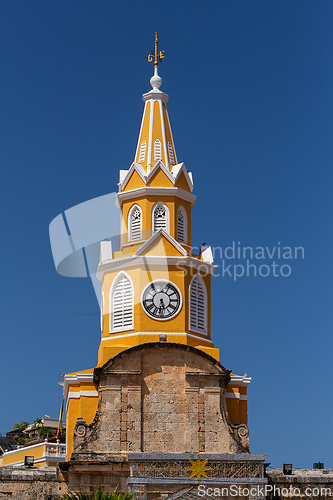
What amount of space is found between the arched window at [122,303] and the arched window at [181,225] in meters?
4.42

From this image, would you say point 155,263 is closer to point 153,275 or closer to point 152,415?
point 153,275

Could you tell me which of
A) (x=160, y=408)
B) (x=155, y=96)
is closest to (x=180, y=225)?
(x=155, y=96)

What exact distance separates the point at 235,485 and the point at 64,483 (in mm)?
9144

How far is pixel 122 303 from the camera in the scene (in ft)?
169

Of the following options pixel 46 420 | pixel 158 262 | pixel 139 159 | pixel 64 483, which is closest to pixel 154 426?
pixel 64 483

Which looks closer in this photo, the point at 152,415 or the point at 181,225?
the point at 152,415

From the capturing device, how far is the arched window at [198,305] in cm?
5175

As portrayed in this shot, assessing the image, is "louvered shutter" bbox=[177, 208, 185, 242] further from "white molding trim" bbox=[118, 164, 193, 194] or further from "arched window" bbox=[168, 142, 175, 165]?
"arched window" bbox=[168, 142, 175, 165]

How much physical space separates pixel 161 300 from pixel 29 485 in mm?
11803

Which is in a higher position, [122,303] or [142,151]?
[142,151]

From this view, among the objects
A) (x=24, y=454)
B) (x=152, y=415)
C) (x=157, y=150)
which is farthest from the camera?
(x=24, y=454)

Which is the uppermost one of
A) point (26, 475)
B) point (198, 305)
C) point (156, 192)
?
point (156, 192)

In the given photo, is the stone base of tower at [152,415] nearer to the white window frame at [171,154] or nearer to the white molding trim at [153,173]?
the white molding trim at [153,173]

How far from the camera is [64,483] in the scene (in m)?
46.8
